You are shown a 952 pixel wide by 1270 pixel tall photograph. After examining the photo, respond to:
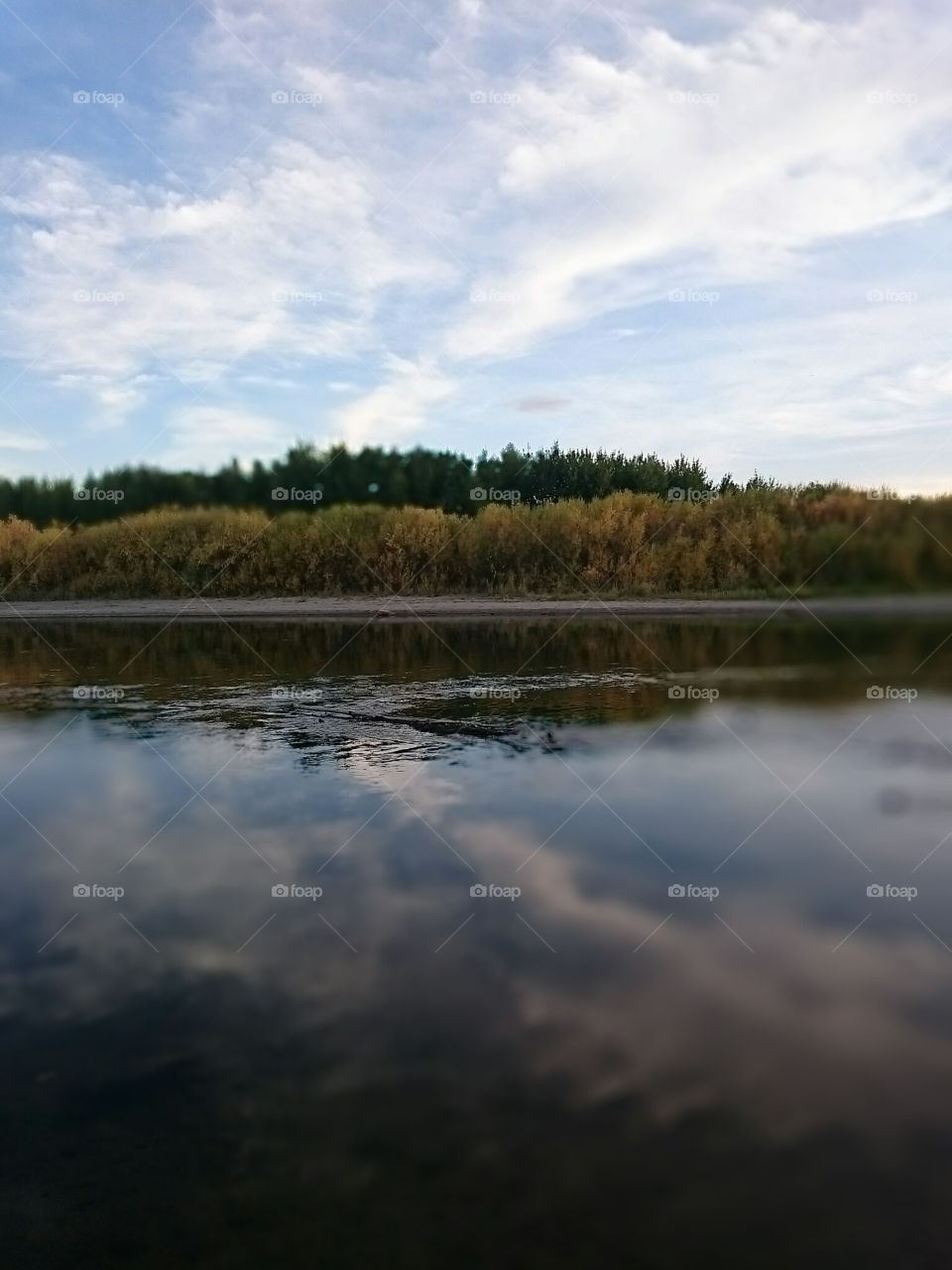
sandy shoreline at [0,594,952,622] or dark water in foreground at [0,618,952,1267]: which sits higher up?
sandy shoreline at [0,594,952,622]

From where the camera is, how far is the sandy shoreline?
2969cm

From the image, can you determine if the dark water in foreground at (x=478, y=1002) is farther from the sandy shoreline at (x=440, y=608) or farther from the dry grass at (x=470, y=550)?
the dry grass at (x=470, y=550)

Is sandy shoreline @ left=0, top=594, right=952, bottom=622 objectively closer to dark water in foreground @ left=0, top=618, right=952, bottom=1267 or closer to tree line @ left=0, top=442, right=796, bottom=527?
tree line @ left=0, top=442, right=796, bottom=527

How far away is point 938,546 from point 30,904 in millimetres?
26161

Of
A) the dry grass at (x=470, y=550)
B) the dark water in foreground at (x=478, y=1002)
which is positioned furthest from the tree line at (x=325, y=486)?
the dark water in foreground at (x=478, y=1002)

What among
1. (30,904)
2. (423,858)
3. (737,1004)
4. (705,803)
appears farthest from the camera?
(705,803)

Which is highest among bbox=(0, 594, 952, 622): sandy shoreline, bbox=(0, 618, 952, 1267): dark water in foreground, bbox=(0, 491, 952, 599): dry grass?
bbox=(0, 491, 952, 599): dry grass

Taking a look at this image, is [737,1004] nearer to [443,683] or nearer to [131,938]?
[131,938]

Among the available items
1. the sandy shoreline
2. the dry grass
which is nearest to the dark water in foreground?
the sandy shoreline

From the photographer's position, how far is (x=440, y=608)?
33.3 m

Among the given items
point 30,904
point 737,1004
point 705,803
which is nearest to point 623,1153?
point 737,1004

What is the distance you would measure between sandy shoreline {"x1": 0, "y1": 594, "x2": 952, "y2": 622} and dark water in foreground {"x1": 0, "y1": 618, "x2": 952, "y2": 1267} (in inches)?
777

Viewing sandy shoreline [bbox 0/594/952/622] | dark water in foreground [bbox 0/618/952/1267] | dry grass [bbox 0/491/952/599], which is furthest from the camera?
dry grass [bbox 0/491/952/599]

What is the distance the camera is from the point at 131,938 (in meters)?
5.57
